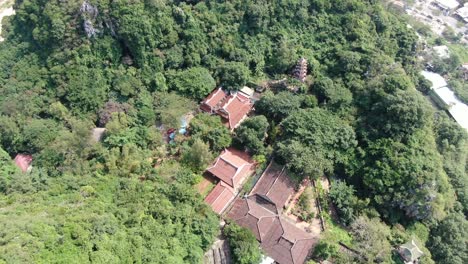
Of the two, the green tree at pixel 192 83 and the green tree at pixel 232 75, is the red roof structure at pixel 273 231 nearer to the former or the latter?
the green tree at pixel 192 83

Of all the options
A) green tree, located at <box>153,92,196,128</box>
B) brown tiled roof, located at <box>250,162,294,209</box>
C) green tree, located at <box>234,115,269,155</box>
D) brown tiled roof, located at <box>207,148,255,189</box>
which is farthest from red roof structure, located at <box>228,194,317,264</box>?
green tree, located at <box>153,92,196,128</box>

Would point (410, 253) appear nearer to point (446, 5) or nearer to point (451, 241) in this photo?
point (451, 241)

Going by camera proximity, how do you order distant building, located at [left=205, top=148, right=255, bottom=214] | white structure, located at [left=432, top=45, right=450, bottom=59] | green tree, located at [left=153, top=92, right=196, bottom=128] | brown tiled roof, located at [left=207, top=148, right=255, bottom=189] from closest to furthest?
distant building, located at [left=205, top=148, right=255, bottom=214]
brown tiled roof, located at [left=207, top=148, right=255, bottom=189]
green tree, located at [left=153, top=92, right=196, bottom=128]
white structure, located at [left=432, top=45, right=450, bottom=59]

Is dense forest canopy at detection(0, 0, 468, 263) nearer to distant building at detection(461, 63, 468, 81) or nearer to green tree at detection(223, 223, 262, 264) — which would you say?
green tree at detection(223, 223, 262, 264)

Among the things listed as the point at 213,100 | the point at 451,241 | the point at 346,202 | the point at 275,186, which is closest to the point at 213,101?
the point at 213,100

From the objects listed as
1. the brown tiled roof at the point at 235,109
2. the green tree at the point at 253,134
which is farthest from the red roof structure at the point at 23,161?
the green tree at the point at 253,134

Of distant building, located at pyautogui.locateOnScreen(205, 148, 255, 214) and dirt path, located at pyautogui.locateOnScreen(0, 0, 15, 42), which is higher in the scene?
distant building, located at pyautogui.locateOnScreen(205, 148, 255, 214)
